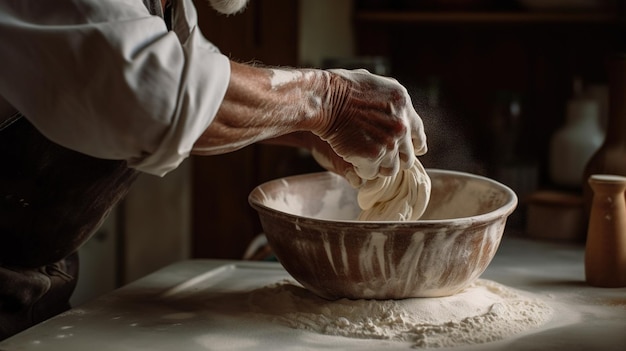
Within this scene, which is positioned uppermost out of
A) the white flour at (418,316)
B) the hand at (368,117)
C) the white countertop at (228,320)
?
the hand at (368,117)

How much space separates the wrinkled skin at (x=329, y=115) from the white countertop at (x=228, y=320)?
11.0 inches

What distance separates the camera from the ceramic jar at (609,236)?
150 cm

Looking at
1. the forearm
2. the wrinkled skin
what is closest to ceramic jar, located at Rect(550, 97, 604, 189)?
the wrinkled skin

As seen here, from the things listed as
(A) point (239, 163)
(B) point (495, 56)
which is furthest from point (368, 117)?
(B) point (495, 56)

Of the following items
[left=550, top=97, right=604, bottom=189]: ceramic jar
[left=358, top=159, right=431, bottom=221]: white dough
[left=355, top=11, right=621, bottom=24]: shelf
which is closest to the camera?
[left=358, top=159, right=431, bottom=221]: white dough

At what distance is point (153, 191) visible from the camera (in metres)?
2.88

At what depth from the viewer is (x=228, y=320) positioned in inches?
51.3

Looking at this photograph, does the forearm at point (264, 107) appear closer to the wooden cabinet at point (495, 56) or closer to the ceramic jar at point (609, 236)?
the ceramic jar at point (609, 236)

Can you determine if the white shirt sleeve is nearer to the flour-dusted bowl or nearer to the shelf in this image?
the flour-dusted bowl

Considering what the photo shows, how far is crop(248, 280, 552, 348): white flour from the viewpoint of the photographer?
1.21m

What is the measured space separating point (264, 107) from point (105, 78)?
23 centimetres

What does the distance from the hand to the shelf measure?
1495 millimetres

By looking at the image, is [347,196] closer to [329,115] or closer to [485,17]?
[329,115]

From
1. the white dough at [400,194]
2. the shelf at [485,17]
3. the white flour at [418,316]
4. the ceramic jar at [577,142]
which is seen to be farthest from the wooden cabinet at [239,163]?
the white flour at [418,316]
